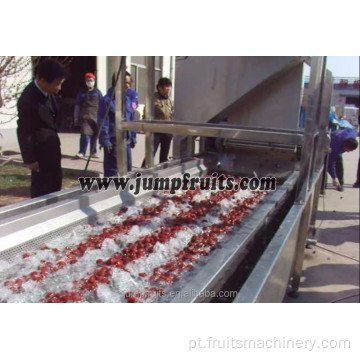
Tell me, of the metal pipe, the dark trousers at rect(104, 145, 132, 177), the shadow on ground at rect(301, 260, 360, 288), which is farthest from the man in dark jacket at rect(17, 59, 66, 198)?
the shadow on ground at rect(301, 260, 360, 288)

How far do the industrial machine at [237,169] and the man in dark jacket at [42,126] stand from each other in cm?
52

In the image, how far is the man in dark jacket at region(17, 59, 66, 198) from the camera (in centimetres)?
255

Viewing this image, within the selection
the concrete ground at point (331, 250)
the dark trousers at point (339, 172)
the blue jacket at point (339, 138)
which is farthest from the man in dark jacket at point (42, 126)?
the dark trousers at point (339, 172)

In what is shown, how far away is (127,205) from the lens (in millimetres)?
2496

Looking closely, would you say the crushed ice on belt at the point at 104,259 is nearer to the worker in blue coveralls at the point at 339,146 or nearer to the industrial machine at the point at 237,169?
the industrial machine at the point at 237,169

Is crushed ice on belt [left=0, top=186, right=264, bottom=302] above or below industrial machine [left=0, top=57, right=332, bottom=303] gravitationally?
below

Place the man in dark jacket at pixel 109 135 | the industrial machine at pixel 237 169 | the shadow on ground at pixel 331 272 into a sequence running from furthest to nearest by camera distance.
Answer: the man in dark jacket at pixel 109 135 < the shadow on ground at pixel 331 272 < the industrial machine at pixel 237 169

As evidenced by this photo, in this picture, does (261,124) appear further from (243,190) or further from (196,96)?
(243,190)

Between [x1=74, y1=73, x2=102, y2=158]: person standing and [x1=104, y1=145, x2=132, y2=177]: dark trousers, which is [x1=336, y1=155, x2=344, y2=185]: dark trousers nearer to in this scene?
[x1=104, y1=145, x2=132, y2=177]: dark trousers

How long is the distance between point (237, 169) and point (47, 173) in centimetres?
207

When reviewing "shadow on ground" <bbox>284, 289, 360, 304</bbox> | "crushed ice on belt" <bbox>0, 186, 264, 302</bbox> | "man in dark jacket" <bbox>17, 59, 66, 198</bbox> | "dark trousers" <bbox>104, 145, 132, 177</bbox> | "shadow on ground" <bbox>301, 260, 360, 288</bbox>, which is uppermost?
"man in dark jacket" <bbox>17, 59, 66, 198</bbox>

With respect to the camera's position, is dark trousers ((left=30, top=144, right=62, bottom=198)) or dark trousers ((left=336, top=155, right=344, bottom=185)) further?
dark trousers ((left=336, top=155, right=344, bottom=185))

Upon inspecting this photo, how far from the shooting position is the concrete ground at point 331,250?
3.17 m

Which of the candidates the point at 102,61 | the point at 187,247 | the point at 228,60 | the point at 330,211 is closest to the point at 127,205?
the point at 187,247
